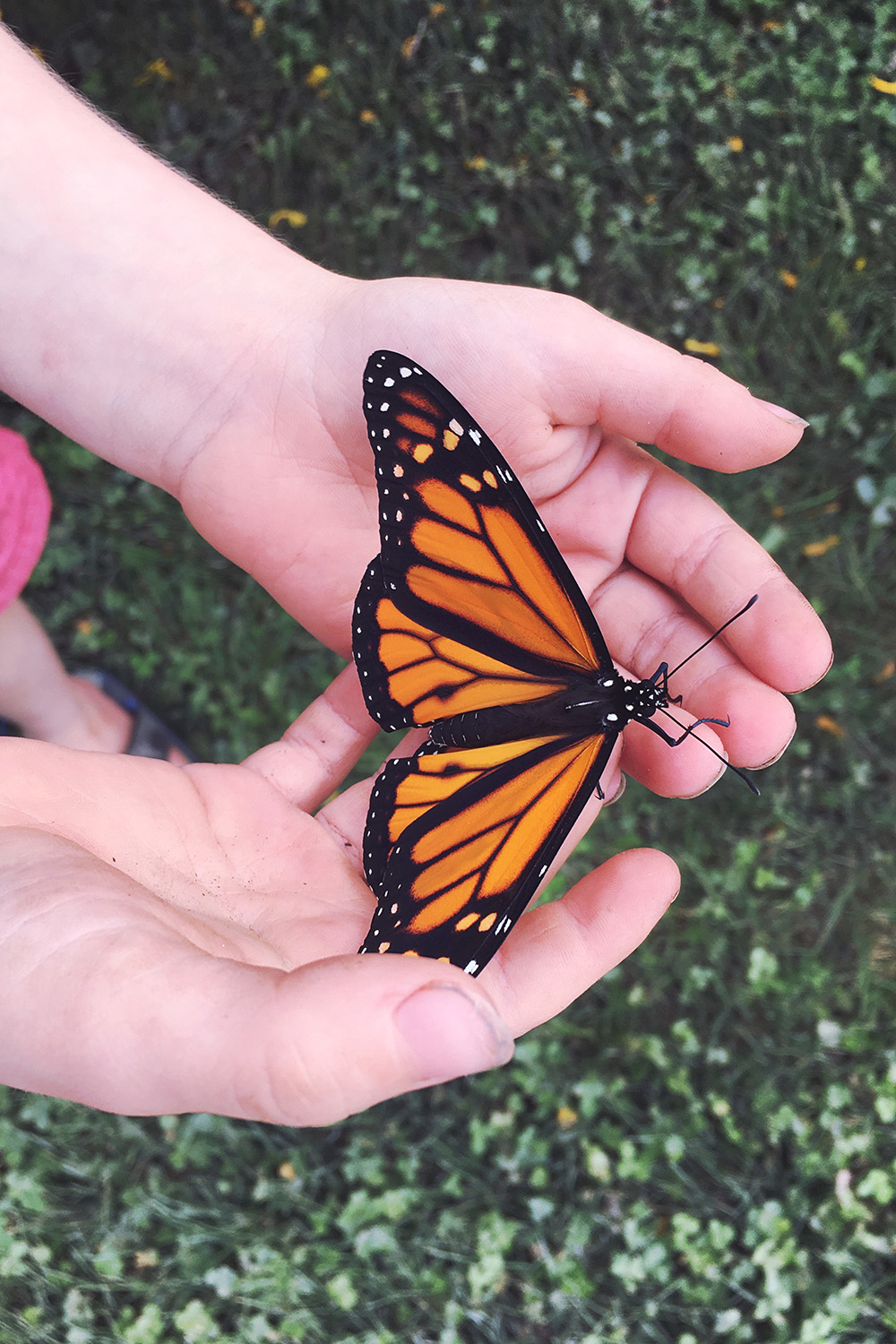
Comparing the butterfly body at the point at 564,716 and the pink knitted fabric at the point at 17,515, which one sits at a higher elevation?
the butterfly body at the point at 564,716

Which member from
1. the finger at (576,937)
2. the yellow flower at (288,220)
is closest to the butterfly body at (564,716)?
the finger at (576,937)

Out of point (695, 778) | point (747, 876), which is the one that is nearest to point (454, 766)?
point (695, 778)

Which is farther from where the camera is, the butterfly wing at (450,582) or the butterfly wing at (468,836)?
the butterfly wing at (450,582)

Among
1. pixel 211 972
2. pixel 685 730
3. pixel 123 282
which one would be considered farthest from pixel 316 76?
pixel 211 972

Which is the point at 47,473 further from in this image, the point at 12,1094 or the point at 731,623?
the point at 731,623

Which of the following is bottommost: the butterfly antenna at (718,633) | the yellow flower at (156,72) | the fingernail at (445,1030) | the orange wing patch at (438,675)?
the fingernail at (445,1030)

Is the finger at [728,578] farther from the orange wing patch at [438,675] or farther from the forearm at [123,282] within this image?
the forearm at [123,282]

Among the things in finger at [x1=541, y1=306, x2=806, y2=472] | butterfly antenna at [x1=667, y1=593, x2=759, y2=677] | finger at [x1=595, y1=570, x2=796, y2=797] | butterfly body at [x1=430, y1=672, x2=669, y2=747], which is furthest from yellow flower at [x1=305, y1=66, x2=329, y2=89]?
butterfly body at [x1=430, y1=672, x2=669, y2=747]

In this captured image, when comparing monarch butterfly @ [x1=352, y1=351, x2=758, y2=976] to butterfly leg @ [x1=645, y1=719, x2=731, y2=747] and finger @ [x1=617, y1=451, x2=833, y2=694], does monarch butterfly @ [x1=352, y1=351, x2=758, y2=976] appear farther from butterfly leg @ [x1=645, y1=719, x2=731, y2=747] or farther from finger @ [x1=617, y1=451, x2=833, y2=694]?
finger @ [x1=617, y1=451, x2=833, y2=694]

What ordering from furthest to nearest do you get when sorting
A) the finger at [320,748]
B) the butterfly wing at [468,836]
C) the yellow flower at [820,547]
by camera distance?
the yellow flower at [820,547] < the finger at [320,748] < the butterfly wing at [468,836]
